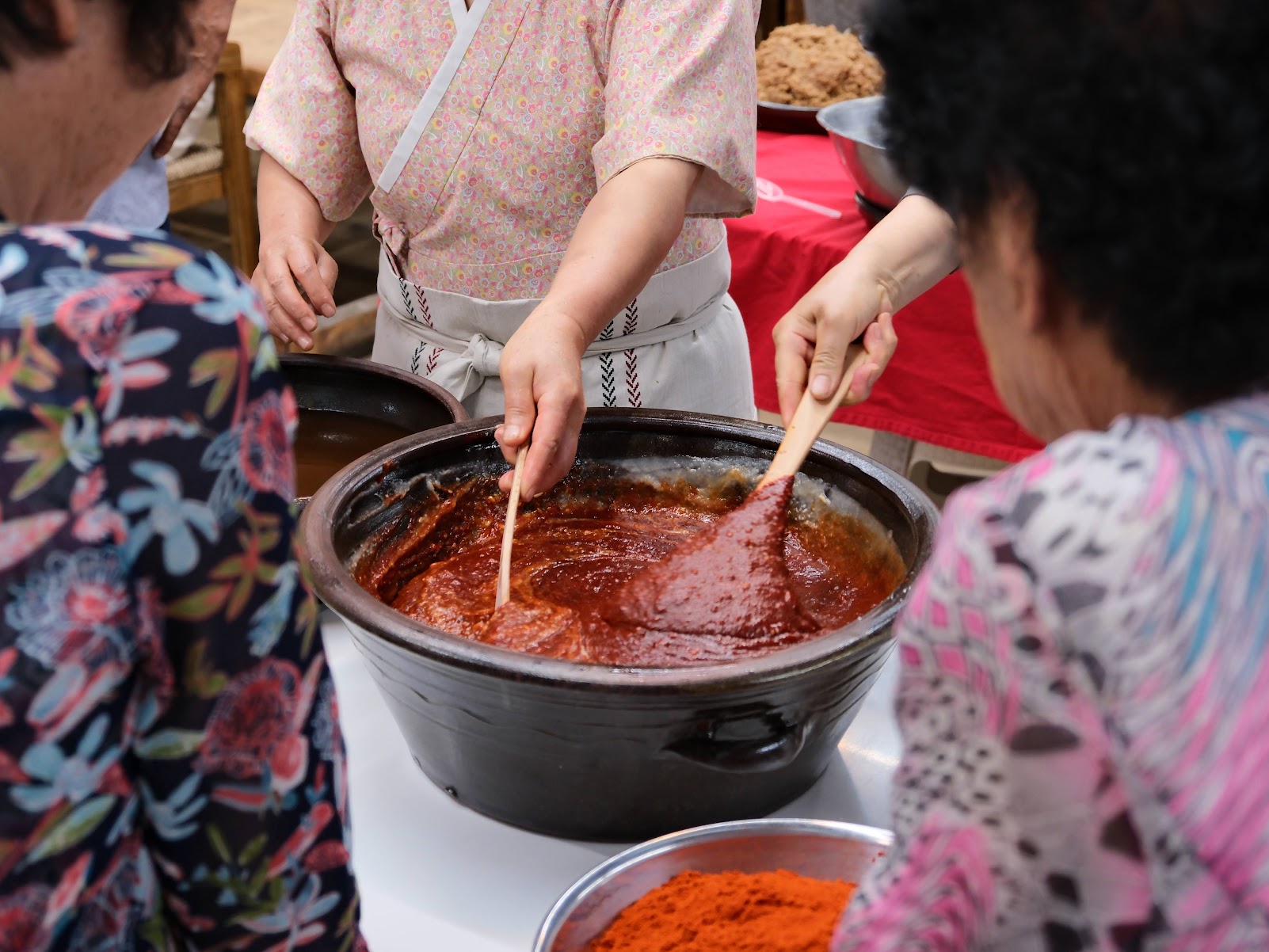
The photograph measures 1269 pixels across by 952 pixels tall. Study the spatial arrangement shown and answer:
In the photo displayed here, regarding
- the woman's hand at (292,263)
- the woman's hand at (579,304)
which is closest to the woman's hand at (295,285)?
the woman's hand at (292,263)

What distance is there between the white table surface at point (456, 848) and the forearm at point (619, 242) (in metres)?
0.51

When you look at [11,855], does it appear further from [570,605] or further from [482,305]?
[482,305]

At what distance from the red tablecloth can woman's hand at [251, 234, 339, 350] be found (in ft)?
3.66

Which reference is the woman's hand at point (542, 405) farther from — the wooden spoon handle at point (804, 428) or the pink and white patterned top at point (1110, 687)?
the pink and white patterned top at point (1110, 687)

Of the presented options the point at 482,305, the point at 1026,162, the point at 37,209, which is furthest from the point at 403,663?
the point at 482,305

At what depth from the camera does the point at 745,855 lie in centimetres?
96

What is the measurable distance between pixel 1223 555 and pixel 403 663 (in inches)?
26.2

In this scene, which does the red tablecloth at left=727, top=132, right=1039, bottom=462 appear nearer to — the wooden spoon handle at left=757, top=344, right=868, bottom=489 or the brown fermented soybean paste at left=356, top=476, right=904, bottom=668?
the wooden spoon handle at left=757, top=344, right=868, bottom=489

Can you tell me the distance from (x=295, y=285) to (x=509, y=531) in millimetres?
639

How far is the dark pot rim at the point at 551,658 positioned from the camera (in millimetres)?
Result: 883

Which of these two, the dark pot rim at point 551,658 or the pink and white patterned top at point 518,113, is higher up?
the pink and white patterned top at point 518,113

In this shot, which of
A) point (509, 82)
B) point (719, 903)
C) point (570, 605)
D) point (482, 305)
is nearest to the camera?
point (719, 903)

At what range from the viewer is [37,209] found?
2.07 feet

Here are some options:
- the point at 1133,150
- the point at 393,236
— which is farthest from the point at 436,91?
the point at 1133,150
